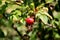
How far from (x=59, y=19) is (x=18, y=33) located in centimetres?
44

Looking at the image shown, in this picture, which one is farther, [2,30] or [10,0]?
[2,30]

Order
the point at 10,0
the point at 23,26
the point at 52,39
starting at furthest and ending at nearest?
the point at 52,39
the point at 23,26
the point at 10,0

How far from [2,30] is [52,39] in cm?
56

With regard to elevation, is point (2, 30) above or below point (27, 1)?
below

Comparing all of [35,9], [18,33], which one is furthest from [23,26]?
[35,9]

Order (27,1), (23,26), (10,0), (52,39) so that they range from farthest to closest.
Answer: (52,39)
(23,26)
(10,0)
(27,1)

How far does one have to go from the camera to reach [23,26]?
236 centimetres

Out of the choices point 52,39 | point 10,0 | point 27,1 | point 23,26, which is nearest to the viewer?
point 27,1

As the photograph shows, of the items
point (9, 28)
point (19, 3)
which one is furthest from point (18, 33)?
point (19, 3)

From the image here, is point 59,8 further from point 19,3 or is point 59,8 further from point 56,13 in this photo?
point 19,3

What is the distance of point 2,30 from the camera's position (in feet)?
7.79

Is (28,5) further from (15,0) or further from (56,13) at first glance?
(56,13)

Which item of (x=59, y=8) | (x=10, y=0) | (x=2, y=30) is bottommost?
(x=2, y=30)

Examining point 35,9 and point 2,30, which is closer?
point 35,9
